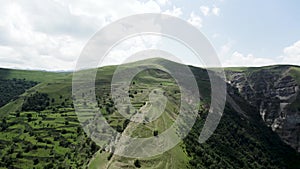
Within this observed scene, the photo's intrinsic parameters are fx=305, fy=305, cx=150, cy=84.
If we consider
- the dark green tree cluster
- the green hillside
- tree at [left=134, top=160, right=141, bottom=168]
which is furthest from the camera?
the dark green tree cluster

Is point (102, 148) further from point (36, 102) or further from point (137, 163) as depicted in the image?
point (36, 102)

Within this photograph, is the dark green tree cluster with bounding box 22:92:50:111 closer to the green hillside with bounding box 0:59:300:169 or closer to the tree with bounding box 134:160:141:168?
the green hillside with bounding box 0:59:300:169

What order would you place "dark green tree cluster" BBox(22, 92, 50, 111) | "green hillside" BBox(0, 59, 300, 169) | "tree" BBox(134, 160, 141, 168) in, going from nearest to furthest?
"tree" BBox(134, 160, 141, 168) < "green hillside" BBox(0, 59, 300, 169) < "dark green tree cluster" BBox(22, 92, 50, 111)

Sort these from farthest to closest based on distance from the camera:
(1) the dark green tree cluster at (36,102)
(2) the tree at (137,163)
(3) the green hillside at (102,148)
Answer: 1. (1) the dark green tree cluster at (36,102)
2. (3) the green hillside at (102,148)
3. (2) the tree at (137,163)

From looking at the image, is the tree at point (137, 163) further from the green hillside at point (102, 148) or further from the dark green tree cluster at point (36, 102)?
the dark green tree cluster at point (36, 102)

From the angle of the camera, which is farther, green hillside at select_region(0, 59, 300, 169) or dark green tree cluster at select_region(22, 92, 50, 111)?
dark green tree cluster at select_region(22, 92, 50, 111)

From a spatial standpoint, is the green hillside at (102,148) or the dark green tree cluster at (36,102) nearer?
the green hillside at (102,148)

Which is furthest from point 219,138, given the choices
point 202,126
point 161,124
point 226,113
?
point 161,124

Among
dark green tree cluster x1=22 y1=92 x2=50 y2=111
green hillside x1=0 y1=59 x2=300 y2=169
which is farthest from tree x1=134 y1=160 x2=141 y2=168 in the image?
dark green tree cluster x1=22 y1=92 x2=50 y2=111

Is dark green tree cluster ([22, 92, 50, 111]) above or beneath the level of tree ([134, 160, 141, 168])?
above

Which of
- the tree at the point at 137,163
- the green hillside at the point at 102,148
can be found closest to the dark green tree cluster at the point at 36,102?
the green hillside at the point at 102,148

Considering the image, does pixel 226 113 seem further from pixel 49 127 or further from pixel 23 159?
pixel 23 159
